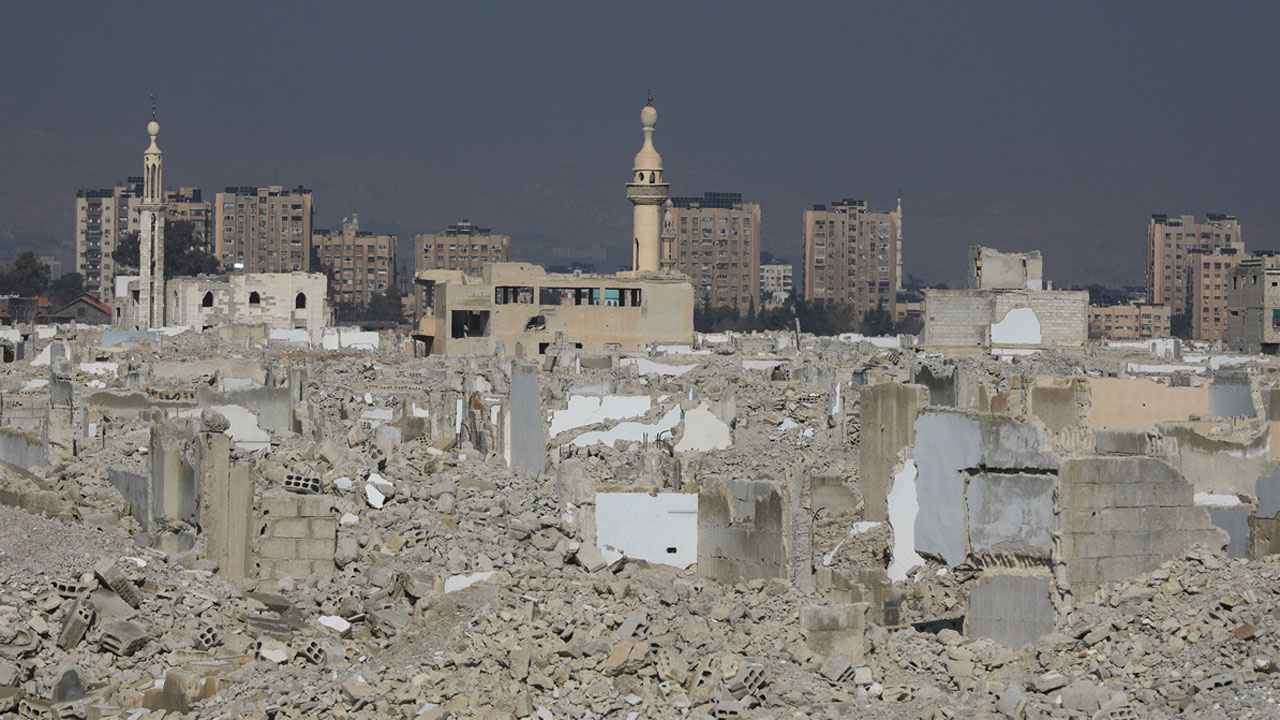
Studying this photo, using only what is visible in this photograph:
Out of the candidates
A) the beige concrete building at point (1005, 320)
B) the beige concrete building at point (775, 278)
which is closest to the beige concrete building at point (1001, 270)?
the beige concrete building at point (1005, 320)

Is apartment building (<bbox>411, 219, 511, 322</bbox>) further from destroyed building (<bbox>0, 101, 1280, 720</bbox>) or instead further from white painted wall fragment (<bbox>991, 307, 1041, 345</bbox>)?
destroyed building (<bbox>0, 101, 1280, 720</bbox>)

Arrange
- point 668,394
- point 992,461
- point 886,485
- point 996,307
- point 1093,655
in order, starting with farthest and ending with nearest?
point 996,307, point 668,394, point 886,485, point 992,461, point 1093,655

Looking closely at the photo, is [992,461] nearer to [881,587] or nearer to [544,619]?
[881,587]

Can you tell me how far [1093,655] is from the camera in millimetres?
13406

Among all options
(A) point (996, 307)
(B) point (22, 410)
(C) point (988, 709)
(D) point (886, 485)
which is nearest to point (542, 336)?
(A) point (996, 307)

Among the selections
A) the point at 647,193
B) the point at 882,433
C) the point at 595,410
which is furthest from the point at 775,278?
the point at 882,433

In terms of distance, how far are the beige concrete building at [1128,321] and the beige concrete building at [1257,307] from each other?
4724 centimetres

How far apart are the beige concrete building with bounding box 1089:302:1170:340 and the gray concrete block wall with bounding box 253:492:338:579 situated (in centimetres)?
8584

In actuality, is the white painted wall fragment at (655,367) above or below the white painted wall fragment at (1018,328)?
below

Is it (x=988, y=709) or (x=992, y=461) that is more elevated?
(x=992, y=461)

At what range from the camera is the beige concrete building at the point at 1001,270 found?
3806 cm

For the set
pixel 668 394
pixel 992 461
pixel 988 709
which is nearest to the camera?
pixel 988 709

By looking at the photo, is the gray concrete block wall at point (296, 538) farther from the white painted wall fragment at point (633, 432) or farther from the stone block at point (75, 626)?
the white painted wall fragment at point (633, 432)

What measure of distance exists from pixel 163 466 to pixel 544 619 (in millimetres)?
Result: 4499
